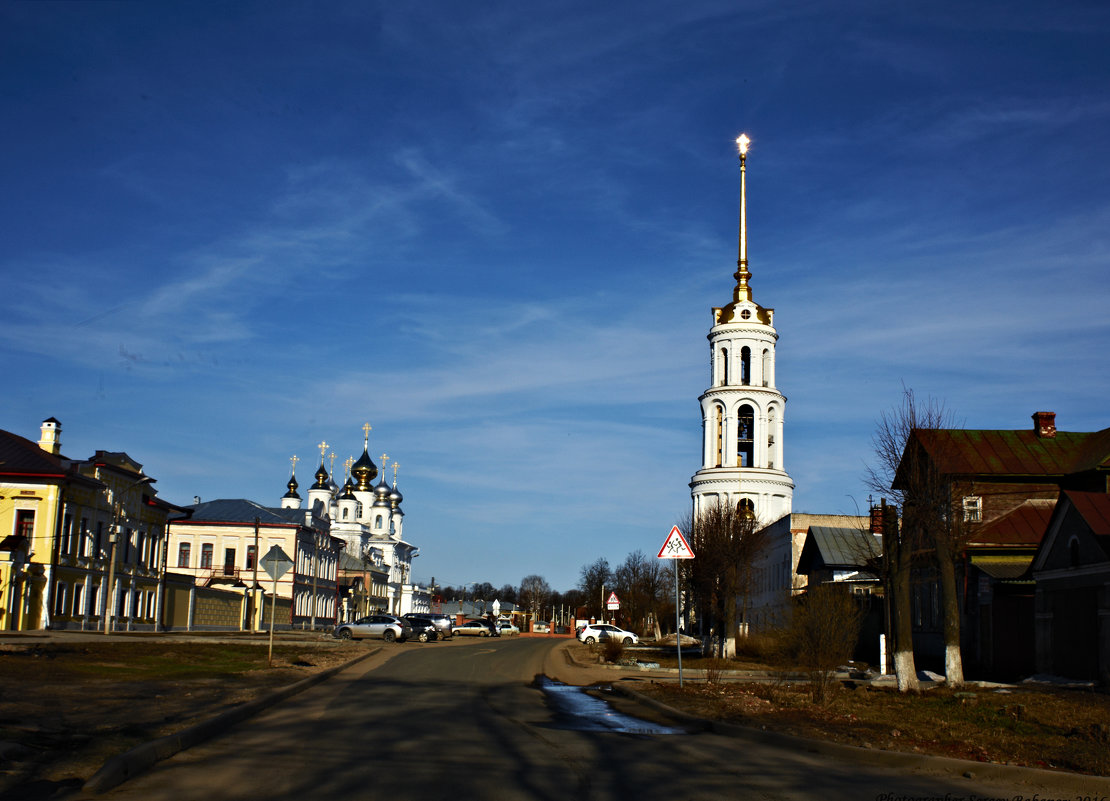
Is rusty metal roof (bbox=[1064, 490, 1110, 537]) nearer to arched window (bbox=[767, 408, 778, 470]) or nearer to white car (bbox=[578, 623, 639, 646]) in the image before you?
white car (bbox=[578, 623, 639, 646])

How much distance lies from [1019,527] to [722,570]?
11.7 meters

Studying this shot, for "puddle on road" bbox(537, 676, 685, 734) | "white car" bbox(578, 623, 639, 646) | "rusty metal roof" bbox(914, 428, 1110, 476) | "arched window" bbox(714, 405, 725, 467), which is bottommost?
"white car" bbox(578, 623, 639, 646)

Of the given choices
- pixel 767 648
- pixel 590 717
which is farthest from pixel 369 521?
pixel 590 717

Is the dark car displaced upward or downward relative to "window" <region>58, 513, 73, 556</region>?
downward

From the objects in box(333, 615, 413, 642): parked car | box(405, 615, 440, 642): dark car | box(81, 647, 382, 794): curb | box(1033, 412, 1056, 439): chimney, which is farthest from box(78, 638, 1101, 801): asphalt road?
box(405, 615, 440, 642): dark car

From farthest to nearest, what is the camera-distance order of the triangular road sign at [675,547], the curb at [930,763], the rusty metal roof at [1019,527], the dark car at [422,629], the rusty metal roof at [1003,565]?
the dark car at [422,629] < the rusty metal roof at [1019,527] < the rusty metal roof at [1003,565] < the triangular road sign at [675,547] < the curb at [930,763]

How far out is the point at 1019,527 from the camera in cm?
3438

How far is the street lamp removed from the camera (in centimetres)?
4812

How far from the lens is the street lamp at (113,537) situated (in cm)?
4812

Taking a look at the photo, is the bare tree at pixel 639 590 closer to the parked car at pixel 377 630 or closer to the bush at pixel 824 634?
the parked car at pixel 377 630

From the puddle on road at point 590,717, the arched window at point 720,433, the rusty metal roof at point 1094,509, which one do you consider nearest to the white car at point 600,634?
the arched window at point 720,433

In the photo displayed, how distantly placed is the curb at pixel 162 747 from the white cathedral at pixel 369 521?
332 ft

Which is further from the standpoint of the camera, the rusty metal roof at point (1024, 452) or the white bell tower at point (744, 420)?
the white bell tower at point (744, 420)

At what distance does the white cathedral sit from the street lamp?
5941 centimetres
